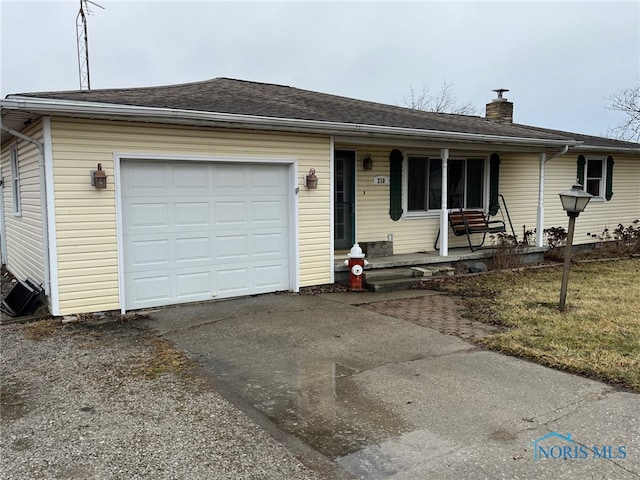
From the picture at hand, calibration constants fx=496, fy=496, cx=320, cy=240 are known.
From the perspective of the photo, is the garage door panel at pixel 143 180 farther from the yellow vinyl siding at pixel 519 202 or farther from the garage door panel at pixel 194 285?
the yellow vinyl siding at pixel 519 202

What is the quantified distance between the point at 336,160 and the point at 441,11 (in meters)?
9.27

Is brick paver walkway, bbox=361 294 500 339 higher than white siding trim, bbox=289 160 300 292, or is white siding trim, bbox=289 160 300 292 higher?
white siding trim, bbox=289 160 300 292

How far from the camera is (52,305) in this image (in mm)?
6191

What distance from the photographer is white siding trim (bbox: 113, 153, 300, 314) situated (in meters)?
6.47

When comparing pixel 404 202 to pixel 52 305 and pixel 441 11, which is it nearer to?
pixel 52 305

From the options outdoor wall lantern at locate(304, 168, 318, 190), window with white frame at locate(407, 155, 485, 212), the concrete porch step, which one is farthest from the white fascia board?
outdoor wall lantern at locate(304, 168, 318, 190)

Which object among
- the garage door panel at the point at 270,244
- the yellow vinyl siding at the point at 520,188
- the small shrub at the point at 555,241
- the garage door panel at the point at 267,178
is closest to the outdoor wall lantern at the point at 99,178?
the garage door panel at the point at 267,178

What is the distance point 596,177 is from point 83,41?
51.9ft

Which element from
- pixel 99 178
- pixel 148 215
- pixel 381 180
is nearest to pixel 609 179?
pixel 381 180

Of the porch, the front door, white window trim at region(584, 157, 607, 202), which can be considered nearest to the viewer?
the porch

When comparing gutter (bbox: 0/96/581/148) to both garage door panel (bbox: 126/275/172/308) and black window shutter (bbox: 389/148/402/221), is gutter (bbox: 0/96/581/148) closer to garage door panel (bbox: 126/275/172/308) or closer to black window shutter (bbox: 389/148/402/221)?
black window shutter (bbox: 389/148/402/221)

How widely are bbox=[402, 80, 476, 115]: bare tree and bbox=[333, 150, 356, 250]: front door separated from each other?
27925 mm

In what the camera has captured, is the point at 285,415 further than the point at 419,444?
Yes

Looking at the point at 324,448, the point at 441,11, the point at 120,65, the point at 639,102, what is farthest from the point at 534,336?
the point at 120,65
